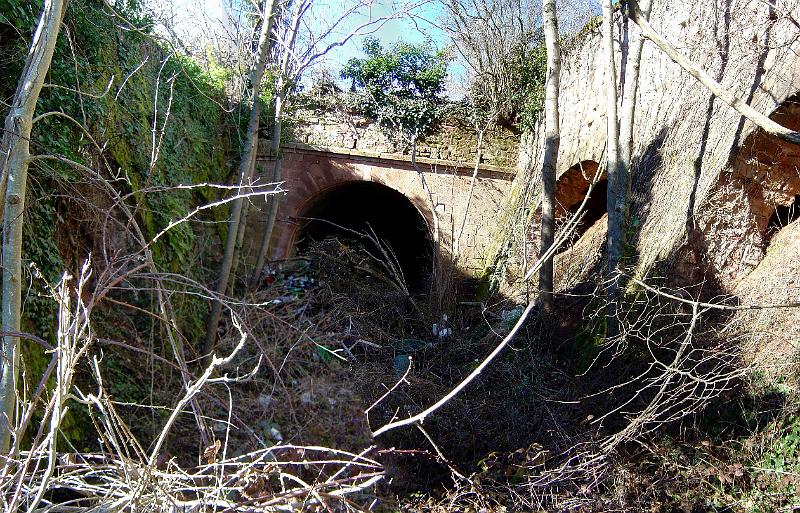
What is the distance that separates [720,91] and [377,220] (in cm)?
913

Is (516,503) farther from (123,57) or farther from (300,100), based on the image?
(300,100)

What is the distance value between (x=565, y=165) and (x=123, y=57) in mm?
5820

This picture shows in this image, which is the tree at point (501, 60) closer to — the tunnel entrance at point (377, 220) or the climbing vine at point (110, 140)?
the tunnel entrance at point (377, 220)

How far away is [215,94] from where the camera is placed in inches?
362

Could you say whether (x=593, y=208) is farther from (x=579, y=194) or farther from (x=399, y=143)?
(x=399, y=143)

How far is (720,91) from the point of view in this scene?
12.8 feet

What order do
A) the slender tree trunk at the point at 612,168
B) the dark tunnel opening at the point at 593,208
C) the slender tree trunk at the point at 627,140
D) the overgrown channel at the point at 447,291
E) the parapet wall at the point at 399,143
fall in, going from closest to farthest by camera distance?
the overgrown channel at the point at 447,291
the slender tree trunk at the point at 612,168
the slender tree trunk at the point at 627,140
the dark tunnel opening at the point at 593,208
the parapet wall at the point at 399,143

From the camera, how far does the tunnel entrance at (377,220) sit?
11.5m

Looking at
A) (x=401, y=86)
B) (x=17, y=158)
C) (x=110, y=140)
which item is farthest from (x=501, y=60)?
(x=17, y=158)

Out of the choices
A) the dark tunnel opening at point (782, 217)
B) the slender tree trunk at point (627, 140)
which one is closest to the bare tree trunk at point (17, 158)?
the slender tree trunk at point (627, 140)

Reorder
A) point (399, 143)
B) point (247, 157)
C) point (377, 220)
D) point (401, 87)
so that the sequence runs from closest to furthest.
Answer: point (247, 157)
point (399, 143)
point (401, 87)
point (377, 220)

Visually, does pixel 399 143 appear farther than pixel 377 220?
No

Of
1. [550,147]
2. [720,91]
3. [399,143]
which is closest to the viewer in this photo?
[720,91]

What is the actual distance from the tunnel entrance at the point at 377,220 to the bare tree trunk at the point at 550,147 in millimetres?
A: 3781
